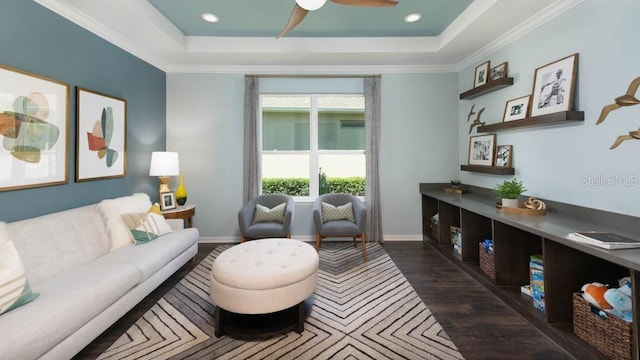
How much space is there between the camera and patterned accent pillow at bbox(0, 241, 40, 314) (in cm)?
142

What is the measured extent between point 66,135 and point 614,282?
4.62 metres

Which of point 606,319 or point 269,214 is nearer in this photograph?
point 606,319

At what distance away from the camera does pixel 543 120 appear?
2473mm

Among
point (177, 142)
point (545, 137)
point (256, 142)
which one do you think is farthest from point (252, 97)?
point (545, 137)

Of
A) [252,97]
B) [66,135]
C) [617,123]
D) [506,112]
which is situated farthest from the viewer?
[252,97]

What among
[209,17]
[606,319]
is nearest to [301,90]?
[209,17]

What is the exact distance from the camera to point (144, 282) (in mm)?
2203

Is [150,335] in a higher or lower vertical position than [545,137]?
lower

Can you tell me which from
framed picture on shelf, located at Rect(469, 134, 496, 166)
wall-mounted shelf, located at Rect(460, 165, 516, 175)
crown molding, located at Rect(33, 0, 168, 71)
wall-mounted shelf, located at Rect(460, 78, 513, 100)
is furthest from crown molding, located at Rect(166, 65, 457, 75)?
wall-mounted shelf, located at Rect(460, 165, 516, 175)

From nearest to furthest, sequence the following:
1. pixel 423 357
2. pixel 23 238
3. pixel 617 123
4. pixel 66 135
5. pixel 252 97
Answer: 1. pixel 423 357
2. pixel 23 238
3. pixel 617 123
4. pixel 66 135
5. pixel 252 97

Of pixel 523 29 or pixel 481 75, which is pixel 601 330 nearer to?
pixel 523 29

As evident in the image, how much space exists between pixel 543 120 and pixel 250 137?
3.51 meters

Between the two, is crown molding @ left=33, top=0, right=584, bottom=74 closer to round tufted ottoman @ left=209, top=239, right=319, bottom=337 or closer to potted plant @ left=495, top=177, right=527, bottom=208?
potted plant @ left=495, top=177, right=527, bottom=208

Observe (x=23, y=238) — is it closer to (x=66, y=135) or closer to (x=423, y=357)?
(x=66, y=135)
